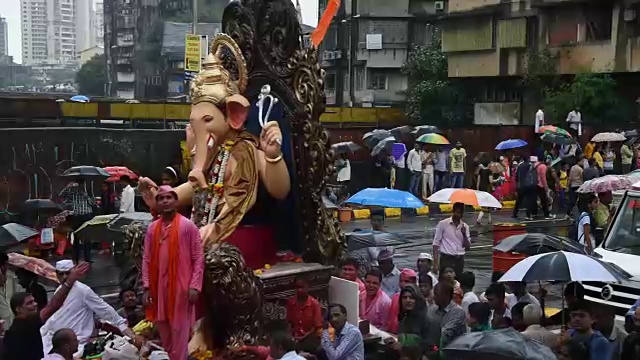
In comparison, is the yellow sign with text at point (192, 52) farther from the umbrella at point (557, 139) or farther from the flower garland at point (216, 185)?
the flower garland at point (216, 185)

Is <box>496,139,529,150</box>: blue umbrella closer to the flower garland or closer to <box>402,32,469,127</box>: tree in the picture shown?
<box>402,32,469,127</box>: tree

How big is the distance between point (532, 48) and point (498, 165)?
1492cm

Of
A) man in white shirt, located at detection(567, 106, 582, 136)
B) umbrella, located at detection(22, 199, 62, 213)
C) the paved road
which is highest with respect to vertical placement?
man in white shirt, located at detection(567, 106, 582, 136)

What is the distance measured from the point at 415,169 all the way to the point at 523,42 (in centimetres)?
1668

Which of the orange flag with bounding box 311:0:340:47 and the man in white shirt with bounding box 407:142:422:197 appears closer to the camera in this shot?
the orange flag with bounding box 311:0:340:47

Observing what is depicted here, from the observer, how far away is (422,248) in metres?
19.0

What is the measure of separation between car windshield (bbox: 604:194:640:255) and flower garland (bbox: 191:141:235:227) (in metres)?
4.53

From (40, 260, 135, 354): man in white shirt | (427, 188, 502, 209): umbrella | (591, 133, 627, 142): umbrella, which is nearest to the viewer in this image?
(40, 260, 135, 354): man in white shirt

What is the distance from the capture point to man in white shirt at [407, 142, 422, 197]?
2464 centimetres

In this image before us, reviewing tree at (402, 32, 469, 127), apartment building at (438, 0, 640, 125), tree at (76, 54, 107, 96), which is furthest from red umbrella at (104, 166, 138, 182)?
tree at (76, 54, 107, 96)

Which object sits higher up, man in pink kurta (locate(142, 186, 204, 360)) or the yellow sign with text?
the yellow sign with text

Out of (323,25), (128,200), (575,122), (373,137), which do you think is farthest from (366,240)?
(575,122)

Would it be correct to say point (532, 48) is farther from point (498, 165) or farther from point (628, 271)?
point (628, 271)

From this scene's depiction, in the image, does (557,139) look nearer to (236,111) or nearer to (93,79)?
(236,111)
